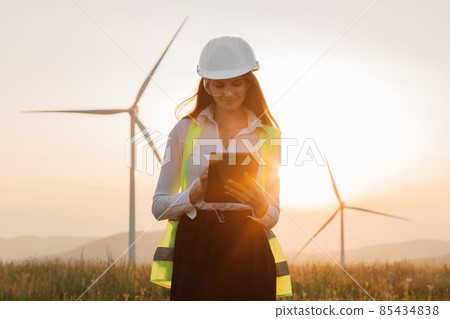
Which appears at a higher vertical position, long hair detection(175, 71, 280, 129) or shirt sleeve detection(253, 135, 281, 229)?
long hair detection(175, 71, 280, 129)

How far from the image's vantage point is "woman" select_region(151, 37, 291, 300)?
520 cm

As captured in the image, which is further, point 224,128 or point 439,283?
point 439,283

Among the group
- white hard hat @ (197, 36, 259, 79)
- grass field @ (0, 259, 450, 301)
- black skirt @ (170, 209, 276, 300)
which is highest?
white hard hat @ (197, 36, 259, 79)

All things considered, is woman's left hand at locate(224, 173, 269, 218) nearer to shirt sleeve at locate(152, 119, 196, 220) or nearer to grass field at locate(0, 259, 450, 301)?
shirt sleeve at locate(152, 119, 196, 220)

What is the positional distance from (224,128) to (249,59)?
83 centimetres

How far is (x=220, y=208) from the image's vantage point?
5.23 metres

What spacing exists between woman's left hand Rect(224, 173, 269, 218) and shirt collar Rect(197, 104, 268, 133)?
0.79 m

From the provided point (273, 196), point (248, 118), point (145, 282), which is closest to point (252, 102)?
point (248, 118)

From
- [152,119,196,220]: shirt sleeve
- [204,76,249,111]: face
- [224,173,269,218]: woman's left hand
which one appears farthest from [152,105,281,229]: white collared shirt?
[204,76,249,111]: face

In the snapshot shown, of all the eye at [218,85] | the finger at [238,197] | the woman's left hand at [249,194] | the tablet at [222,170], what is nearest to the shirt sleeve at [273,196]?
the woman's left hand at [249,194]

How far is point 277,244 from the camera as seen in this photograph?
5512mm
